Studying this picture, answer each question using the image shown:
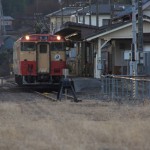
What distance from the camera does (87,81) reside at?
35.1 meters

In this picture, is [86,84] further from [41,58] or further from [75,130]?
[75,130]

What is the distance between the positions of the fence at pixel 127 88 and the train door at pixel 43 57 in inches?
325

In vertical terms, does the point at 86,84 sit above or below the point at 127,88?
below

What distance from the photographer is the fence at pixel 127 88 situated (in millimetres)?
21844

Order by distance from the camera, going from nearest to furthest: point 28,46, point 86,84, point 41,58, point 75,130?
point 75,130 → point 28,46 → point 41,58 → point 86,84

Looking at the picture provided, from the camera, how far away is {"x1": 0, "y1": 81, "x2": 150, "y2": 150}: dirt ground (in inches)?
409

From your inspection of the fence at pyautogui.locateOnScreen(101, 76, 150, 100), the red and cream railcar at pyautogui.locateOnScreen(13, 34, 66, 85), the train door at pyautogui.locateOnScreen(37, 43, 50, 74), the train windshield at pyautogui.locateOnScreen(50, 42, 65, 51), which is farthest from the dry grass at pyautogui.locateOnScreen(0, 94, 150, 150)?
the train windshield at pyautogui.locateOnScreen(50, 42, 65, 51)

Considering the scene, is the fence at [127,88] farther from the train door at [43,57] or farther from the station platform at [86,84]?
the train door at [43,57]

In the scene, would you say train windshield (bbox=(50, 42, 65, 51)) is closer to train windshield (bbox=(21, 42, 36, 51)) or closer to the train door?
the train door

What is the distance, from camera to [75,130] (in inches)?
493

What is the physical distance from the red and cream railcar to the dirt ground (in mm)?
15462

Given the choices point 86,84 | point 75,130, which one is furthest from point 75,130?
point 86,84

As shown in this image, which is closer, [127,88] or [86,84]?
[127,88]

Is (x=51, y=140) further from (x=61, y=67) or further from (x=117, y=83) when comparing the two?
(x=61, y=67)
